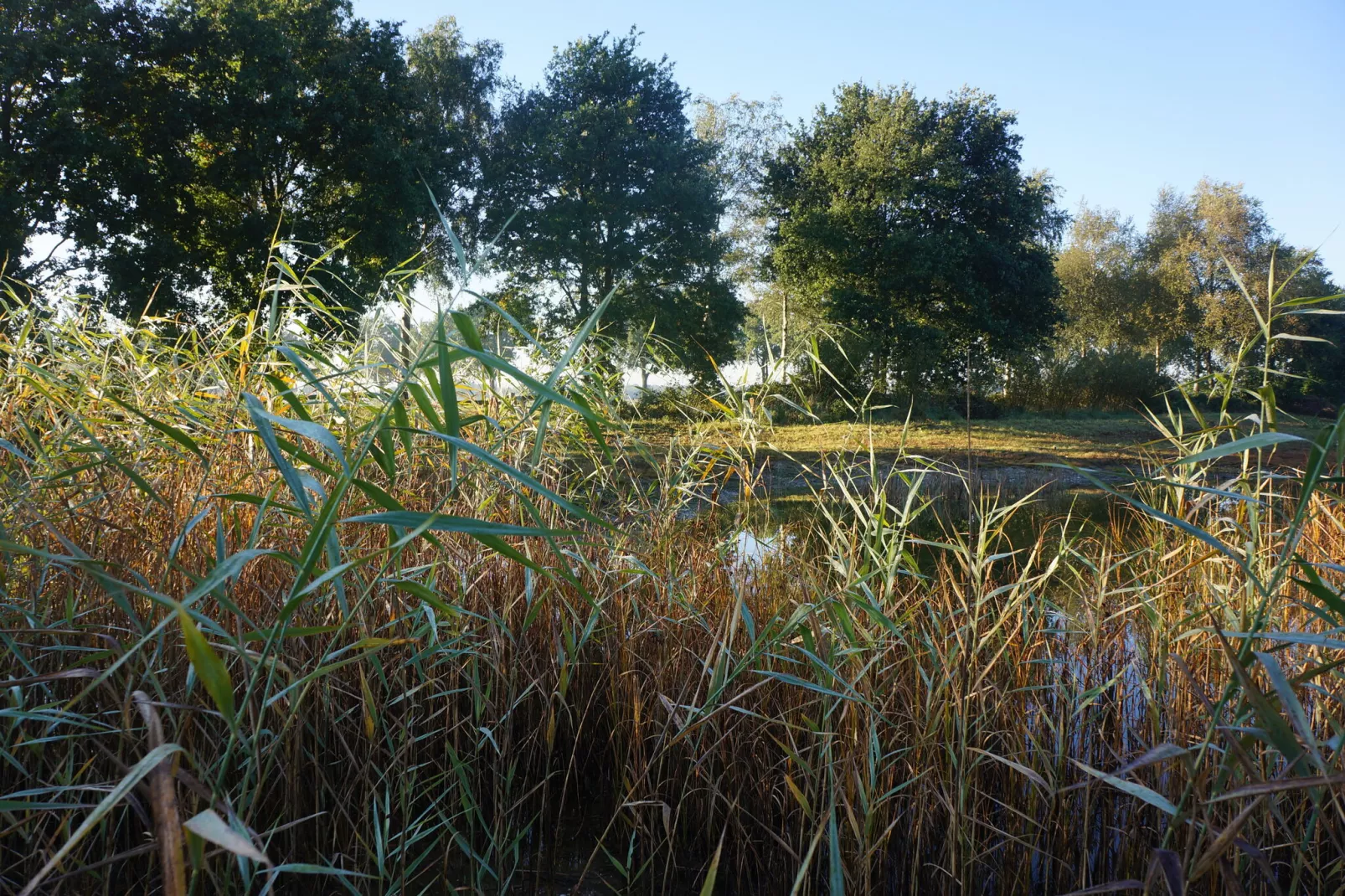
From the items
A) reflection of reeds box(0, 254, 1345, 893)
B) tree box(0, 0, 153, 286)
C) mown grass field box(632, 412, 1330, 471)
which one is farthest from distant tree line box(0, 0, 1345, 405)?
reflection of reeds box(0, 254, 1345, 893)

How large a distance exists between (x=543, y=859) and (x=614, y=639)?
58 cm

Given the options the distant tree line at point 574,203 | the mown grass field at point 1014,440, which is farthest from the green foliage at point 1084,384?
the mown grass field at point 1014,440

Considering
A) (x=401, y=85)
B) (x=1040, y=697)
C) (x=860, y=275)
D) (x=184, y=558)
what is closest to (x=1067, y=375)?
(x=860, y=275)

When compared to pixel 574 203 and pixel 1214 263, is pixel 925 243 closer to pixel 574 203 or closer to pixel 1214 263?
pixel 574 203

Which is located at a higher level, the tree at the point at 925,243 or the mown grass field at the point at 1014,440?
the tree at the point at 925,243

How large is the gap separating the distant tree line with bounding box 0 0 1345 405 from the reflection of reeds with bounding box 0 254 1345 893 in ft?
28.5

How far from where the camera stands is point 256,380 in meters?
2.60

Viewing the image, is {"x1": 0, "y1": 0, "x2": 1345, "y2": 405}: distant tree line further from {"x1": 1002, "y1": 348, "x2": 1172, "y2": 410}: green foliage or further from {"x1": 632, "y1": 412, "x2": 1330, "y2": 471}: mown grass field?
{"x1": 632, "y1": 412, "x2": 1330, "y2": 471}: mown grass field

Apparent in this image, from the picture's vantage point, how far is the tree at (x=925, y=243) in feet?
63.3

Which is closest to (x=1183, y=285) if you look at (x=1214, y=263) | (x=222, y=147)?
(x=1214, y=263)

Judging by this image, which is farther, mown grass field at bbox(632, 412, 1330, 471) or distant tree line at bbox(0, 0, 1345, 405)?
distant tree line at bbox(0, 0, 1345, 405)

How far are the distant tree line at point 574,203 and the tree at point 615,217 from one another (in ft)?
0.22

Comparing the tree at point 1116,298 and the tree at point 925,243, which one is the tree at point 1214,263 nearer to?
the tree at point 1116,298

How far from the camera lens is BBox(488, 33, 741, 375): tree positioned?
68.1 ft
